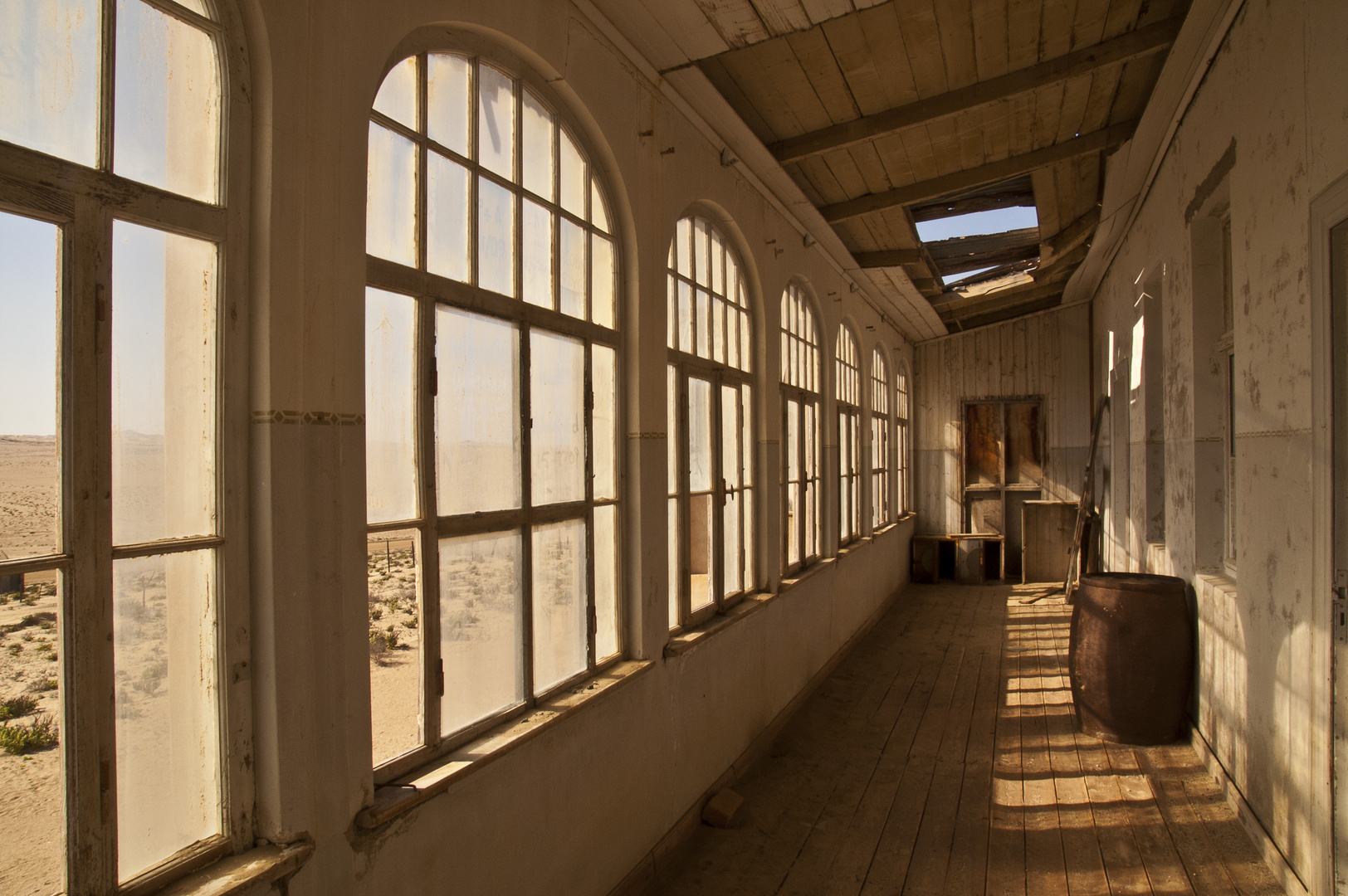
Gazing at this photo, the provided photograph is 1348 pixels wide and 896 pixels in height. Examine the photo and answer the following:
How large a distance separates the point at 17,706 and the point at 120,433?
441mm

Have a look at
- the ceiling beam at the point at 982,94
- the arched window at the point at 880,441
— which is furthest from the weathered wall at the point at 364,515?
the arched window at the point at 880,441

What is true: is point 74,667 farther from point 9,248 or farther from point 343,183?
point 343,183

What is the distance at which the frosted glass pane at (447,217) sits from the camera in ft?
6.49

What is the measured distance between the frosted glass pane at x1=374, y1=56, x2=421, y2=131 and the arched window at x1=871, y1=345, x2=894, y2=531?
251 inches

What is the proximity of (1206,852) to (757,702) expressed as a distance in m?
1.99

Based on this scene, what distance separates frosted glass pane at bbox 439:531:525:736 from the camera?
2.03 m

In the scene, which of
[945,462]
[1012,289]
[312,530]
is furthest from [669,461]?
[945,462]

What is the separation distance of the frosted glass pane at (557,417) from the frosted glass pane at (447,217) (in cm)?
38

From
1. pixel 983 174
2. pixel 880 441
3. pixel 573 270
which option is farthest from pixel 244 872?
pixel 880 441

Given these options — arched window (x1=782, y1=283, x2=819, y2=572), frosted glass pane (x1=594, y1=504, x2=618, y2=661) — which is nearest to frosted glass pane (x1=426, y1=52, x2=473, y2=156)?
frosted glass pane (x1=594, y1=504, x2=618, y2=661)

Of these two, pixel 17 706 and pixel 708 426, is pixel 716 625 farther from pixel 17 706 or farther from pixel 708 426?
pixel 17 706

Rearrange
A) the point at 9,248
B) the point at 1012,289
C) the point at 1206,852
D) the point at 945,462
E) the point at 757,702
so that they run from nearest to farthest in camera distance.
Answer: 1. the point at 9,248
2. the point at 1206,852
3. the point at 757,702
4. the point at 1012,289
5. the point at 945,462

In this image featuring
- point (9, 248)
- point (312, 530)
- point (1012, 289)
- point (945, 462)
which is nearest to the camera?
point (9, 248)

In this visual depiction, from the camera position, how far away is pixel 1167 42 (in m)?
3.58
